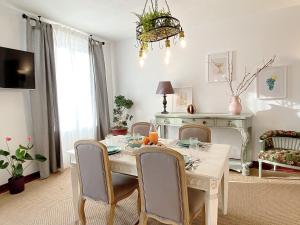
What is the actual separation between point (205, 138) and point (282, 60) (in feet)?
6.66

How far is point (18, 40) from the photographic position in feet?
10.2

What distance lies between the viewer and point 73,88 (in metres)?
3.92

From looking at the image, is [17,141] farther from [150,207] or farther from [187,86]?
→ [187,86]

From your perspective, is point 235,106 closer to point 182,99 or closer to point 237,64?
point 237,64

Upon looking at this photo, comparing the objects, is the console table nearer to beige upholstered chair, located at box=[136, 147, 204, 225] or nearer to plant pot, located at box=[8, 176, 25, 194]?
beige upholstered chair, located at box=[136, 147, 204, 225]

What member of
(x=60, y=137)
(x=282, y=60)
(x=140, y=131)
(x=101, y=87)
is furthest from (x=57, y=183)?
(x=282, y=60)

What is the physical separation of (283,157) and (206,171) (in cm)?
195

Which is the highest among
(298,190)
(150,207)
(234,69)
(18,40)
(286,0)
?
(286,0)

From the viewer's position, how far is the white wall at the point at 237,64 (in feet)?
10.7

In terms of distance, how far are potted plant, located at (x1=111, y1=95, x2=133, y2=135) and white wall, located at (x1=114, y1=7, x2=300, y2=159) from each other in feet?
0.76

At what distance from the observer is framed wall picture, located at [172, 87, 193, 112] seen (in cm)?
407

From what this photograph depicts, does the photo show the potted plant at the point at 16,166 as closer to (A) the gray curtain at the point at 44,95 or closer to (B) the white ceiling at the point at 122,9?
(A) the gray curtain at the point at 44,95

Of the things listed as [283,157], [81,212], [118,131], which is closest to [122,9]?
[118,131]

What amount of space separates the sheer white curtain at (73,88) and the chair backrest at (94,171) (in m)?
2.04
